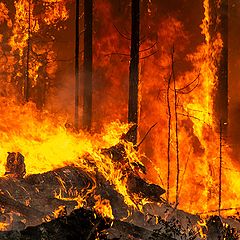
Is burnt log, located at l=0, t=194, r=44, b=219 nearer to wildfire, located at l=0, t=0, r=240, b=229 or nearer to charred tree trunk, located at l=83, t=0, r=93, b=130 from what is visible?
wildfire, located at l=0, t=0, r=240, b=229

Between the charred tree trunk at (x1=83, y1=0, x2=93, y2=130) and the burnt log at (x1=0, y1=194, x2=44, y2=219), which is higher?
the charred tree trunk at (x1=83, y1=0, x2=93, y2=130)

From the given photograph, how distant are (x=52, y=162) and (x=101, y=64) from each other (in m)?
15.6

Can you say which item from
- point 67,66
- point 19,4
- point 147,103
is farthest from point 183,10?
point 19,4

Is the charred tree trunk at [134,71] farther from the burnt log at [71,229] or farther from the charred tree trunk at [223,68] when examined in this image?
the burnt log at [71,229]

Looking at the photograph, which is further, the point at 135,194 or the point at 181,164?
the point at 181,164

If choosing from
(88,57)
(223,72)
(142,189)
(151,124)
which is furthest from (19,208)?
(151,124)

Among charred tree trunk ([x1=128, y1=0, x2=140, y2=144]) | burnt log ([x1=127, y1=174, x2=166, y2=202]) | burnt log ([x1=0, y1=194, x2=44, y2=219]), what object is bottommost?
burnt log ([x1=127, y1=174, x2=166, y2=202])

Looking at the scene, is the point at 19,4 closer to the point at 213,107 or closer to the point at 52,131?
the point at 213,107

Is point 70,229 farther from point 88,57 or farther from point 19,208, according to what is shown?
point 88,57

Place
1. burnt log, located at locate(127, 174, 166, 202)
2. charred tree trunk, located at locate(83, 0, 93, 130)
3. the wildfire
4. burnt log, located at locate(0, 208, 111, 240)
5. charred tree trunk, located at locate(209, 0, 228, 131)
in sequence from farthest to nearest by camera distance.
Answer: charred tree trunk, located at locate(83, 0, 93, 130)
charred tree trunk, located at locate(209, 0, 228, 131)
the wildfire
burnt log, located at locate(127, 174, 166, 202)
burnt log, located at locate(0, 208, 111, 240)

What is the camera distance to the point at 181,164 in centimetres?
2127

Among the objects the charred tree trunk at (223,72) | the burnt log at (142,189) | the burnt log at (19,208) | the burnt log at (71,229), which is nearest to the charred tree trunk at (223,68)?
the charred tree trunk at (223,72)

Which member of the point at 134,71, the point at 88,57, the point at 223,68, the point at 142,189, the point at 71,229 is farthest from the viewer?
the point at 88,57

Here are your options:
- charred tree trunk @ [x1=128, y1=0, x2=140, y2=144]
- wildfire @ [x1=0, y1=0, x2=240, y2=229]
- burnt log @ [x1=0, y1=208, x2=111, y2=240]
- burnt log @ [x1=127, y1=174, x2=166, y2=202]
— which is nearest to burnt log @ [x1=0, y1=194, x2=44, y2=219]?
wildfire @ [x1=0, y1=0, x2=240, y2=229]
